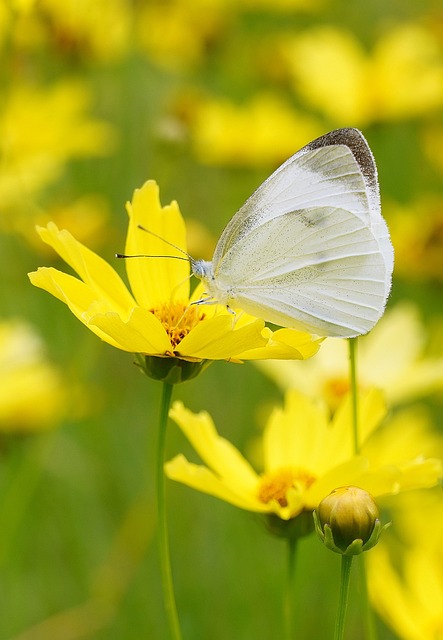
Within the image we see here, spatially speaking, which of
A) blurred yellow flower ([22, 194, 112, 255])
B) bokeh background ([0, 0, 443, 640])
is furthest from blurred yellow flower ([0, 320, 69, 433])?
blurred yellow flower ([22, 194, 112, 255])

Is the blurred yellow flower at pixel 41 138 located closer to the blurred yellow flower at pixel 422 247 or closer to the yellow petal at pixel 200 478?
the blurred yellow flower at pixel 422 247

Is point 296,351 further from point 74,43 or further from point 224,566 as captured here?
point 74,43

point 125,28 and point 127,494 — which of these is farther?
point 125,28

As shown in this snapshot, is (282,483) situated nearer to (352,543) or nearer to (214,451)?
(214,451)

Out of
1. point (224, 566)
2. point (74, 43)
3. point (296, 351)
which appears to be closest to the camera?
point (296, 351)

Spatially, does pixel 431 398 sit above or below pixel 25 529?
above

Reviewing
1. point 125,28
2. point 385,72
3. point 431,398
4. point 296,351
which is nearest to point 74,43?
point 125,28
